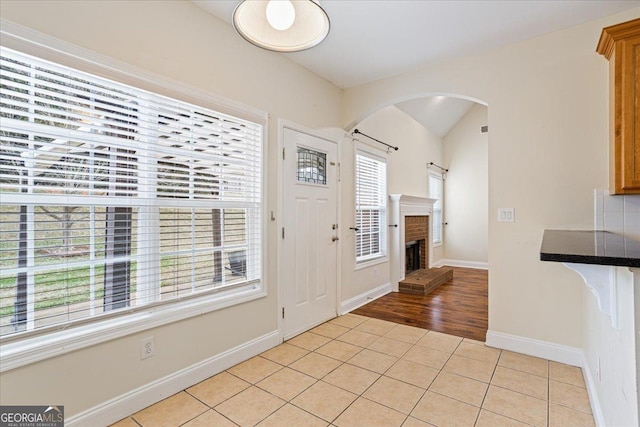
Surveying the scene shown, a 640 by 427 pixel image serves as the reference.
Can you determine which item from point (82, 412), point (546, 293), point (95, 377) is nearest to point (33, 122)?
point (95, 377)

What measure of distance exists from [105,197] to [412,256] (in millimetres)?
5021

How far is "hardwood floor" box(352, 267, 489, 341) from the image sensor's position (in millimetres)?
3288

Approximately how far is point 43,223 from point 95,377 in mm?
888

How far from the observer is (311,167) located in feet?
10.8

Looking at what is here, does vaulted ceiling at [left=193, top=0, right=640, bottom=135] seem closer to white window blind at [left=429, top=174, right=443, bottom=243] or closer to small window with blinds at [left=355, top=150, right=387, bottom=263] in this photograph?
small window with blinds at [left=355, top=150, right=387, bottom=263]

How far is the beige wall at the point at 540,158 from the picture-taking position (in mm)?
2428

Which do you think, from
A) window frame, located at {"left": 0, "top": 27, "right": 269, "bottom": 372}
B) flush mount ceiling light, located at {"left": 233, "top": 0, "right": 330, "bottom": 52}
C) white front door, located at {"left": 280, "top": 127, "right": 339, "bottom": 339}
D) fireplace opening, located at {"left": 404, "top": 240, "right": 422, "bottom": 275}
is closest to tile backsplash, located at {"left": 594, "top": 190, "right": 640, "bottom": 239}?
white front door, located at {"left": 280, "top": 127, "right": 339, "bottom": 339}

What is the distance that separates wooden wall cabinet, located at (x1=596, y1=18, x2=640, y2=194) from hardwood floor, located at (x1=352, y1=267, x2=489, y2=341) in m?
1.78

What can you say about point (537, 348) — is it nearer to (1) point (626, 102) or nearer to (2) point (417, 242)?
(1) point (626, 102)

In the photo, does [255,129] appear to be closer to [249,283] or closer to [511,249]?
[249,283]

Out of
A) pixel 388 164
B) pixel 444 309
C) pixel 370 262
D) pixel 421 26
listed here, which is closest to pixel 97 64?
pixel 421 26

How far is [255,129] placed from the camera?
2672 millimetres

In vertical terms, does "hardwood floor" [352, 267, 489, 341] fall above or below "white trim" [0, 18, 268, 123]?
below

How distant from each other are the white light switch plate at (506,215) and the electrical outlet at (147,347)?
9.57ft
